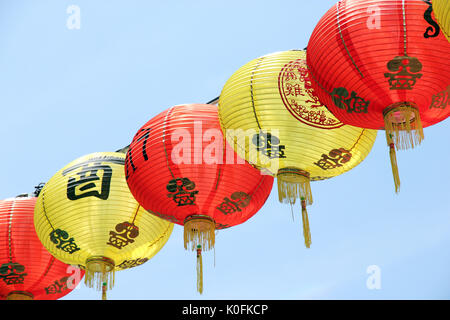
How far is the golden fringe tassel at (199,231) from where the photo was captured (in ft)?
21.3

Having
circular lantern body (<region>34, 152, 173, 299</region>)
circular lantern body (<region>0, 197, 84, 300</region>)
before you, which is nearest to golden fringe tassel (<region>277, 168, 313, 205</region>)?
circular lantern body (<region>34, 152, 173, 299</region>)

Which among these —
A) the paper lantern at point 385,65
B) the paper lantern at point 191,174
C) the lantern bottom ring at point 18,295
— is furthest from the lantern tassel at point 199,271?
the lantern bottom ring at point 18,295

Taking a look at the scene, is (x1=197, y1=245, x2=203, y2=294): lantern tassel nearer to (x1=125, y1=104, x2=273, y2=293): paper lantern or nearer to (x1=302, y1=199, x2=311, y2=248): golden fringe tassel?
(x1=125, y1=104, x2=273, y2=293): paper lantern

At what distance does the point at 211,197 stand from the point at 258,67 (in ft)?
3.64

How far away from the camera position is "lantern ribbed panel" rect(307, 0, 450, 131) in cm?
502

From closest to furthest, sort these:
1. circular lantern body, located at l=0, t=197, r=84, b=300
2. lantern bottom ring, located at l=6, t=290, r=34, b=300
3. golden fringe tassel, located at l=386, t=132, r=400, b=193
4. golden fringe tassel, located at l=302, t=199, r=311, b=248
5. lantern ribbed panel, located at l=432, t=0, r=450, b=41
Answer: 1. lantern ribbed panel, located at l=432, t=0, r=450, b=41
2. golden fringe tassel, located at l=386, t=132, r=400, b=193
3. golden fringe tassel, located at l=302, t=199, r=311, b=248
4. circular lantern body, located at l=0, t=197, r=84, b=300
5. lantern bottom ring, located at l=6, t=290, r=34, b=300

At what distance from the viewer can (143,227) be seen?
7129 millimetres

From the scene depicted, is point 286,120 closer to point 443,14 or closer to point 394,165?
point 394,165

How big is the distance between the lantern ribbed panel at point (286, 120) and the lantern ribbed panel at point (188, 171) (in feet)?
0.94

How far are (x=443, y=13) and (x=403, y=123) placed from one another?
3.16 feet

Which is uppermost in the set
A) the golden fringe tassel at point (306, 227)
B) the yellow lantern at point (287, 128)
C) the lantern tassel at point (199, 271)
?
the yellow lantern at point (287, 128)

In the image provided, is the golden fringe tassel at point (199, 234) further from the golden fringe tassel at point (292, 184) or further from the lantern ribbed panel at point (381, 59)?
the lantern ribbed panel at point (381, 59)

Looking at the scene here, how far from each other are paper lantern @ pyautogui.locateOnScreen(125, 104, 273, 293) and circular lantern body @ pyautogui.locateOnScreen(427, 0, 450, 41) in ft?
7.15
